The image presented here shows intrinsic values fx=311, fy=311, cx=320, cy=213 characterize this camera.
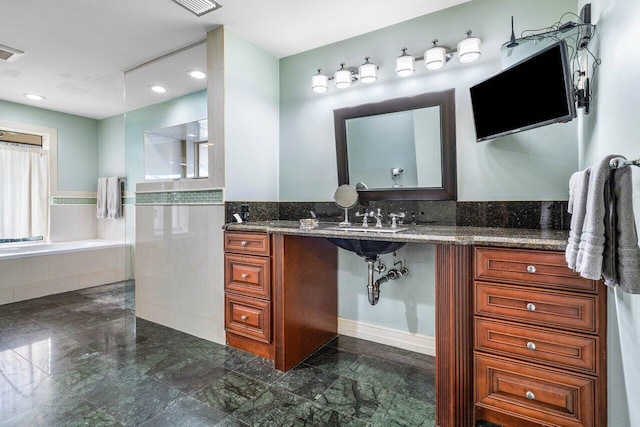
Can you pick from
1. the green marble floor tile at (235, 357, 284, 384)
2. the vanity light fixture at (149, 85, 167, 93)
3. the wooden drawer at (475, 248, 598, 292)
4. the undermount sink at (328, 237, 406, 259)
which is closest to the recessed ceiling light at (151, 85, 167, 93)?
the vanity light fixture at (149, 85, 167, 93)

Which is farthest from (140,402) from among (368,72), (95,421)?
(368,72)

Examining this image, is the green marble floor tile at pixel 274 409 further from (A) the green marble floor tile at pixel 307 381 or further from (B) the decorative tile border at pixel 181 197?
(B) the decorative tile border at pixel 181 197

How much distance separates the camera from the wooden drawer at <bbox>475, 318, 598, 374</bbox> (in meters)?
1.29

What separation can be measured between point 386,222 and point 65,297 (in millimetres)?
3891

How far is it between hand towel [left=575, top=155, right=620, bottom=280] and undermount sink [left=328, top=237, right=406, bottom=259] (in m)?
1.11

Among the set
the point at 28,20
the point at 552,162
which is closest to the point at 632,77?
the point at 552,162

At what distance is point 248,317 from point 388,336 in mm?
1097

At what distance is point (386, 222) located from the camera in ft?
7.97

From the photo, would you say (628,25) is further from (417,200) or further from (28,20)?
(28,20)

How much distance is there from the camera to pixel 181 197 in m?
2.74

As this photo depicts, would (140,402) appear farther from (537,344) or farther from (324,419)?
(537,344)

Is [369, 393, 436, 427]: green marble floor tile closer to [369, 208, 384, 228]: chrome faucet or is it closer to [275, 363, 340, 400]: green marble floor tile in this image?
[275, 363, 340, 400]: green marble floor tile

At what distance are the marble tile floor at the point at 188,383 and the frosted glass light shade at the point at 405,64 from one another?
206cm

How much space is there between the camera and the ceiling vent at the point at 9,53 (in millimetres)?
2754
